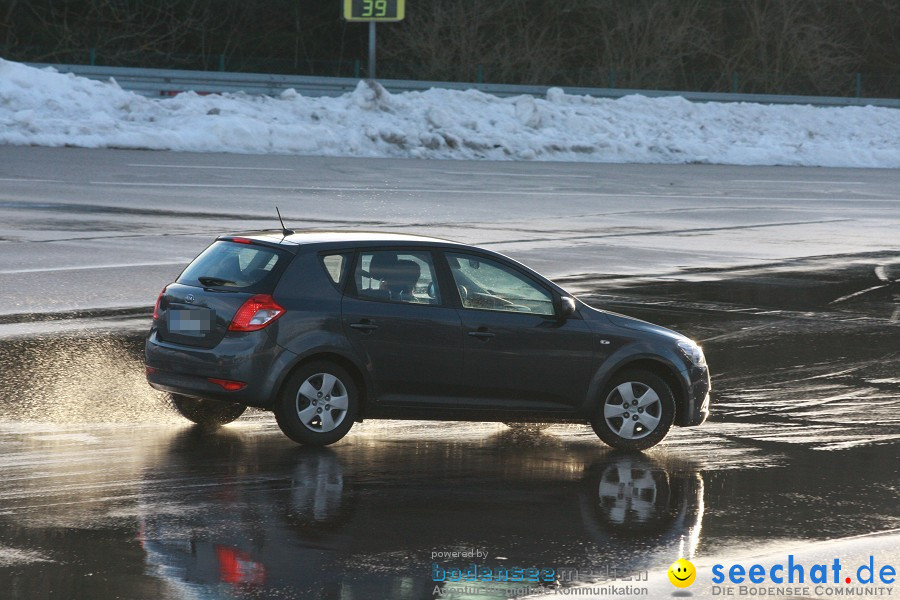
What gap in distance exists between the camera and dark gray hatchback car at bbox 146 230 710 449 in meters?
8.77

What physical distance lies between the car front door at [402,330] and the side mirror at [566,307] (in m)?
0.68

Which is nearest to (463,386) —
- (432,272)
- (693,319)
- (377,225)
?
(432,272)

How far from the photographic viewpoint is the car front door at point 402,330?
8938 mm

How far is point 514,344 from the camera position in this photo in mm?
9227

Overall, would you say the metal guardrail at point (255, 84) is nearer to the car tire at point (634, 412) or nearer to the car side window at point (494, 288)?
the car side window at point (494, 288)

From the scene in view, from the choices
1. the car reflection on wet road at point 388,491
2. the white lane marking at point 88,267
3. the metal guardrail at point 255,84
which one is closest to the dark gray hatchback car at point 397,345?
the car reflection on wet road at point 388,491

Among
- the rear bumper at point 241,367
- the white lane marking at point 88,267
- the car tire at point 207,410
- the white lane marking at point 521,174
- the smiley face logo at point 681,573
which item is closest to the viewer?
the smiley face logo at point 681,573

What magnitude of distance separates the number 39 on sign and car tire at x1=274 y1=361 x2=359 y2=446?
3563 centimetres

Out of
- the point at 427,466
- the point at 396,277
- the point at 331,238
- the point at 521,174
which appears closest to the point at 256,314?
the point at 331,238

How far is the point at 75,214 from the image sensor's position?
869 inches

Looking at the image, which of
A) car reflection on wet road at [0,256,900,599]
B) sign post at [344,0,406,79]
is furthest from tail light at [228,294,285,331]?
sign post at [344,0,406,79]

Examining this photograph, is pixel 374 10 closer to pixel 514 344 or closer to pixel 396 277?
pixel 396 277

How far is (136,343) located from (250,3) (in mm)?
41985

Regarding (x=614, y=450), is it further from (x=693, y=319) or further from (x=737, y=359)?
(x=693, y=319)
